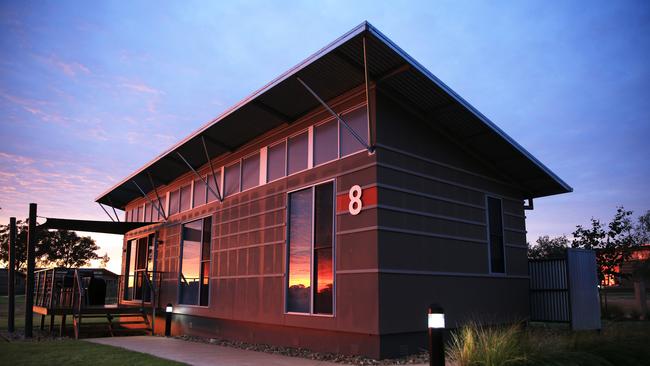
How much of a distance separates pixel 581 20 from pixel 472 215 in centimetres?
990

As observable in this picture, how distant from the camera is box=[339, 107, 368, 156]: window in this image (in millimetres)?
9078

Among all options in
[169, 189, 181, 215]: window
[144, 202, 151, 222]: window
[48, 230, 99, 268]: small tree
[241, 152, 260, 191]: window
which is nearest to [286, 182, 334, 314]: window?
[241, 152, 260, 191]: window

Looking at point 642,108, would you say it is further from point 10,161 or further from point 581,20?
point 10,161

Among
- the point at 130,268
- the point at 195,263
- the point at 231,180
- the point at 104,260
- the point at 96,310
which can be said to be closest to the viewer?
the point at 231,180

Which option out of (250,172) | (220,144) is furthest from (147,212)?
(250,172)

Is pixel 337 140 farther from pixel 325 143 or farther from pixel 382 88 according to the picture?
pixel 382 88

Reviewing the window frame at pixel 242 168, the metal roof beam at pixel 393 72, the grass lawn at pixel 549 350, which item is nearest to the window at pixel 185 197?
the window frame at pixel 242 168

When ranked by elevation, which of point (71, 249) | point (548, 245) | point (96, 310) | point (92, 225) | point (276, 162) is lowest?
point (96, 310)

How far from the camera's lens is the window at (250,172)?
1225 cm

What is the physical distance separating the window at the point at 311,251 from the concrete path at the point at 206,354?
117 centimetres

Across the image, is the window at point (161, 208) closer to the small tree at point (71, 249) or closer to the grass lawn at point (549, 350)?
the grass lawn at point (549, 350)

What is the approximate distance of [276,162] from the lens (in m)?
11.6

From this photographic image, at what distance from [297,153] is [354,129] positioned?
201cm

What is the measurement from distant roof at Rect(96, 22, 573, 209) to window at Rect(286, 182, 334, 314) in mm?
2006
